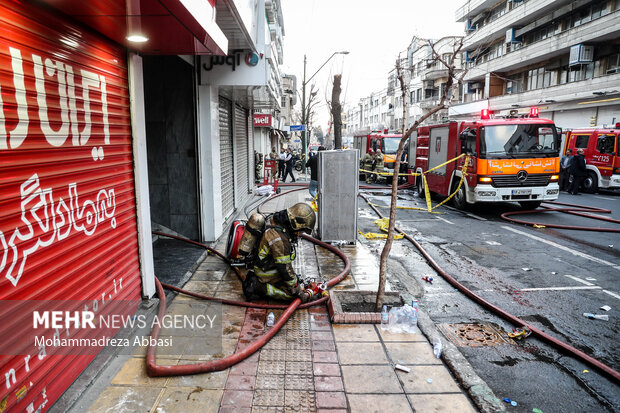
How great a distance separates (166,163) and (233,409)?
17.7 ft

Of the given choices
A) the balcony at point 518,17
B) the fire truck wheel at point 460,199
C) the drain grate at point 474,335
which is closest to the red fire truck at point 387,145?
the fire truck wheel at point 460,199

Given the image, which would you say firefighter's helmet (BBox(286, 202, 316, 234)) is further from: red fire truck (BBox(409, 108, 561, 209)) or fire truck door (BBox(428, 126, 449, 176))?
fire truck door (BBox(428, 126, 449, 176))

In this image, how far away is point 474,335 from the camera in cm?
448

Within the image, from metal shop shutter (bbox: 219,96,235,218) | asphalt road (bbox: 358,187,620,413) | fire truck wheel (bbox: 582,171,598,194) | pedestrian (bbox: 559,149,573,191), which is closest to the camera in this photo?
asphalt road (bbox: 358,187,620,413)

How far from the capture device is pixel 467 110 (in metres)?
37.7

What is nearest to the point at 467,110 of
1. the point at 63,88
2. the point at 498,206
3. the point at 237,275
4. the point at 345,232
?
the point at 498,206

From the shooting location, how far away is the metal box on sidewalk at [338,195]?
7664 mm

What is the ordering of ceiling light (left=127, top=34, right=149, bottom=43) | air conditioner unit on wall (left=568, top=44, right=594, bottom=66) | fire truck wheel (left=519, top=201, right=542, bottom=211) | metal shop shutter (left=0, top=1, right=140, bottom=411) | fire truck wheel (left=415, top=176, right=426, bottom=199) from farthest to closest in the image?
air conditioner unit on wall (left=568, top=44, right=594, bottom=66), fire truck wheel (left=415, top=176, right=426, bottom=199), fire truck wheel (left=519, top=201, right=542, bottom=211), ceiling light (left=127, top=34, right=149, bottom=43), metal shop shutter (left=0, top=1, right=140, bottom=411)

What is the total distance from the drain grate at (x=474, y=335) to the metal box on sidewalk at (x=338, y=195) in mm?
3471

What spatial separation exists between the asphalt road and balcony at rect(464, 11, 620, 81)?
18.1 meters

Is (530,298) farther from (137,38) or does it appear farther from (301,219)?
(137,38)

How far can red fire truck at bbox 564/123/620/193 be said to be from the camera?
15242 millimetres

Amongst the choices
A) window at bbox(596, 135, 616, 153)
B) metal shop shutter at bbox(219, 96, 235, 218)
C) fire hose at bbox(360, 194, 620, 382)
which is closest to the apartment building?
window at bbox(596, 135, 616, 153)

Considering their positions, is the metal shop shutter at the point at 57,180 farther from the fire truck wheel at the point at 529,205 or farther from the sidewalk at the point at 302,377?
the fire truck wheel at the point at 529,205
